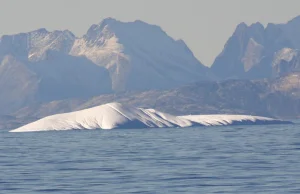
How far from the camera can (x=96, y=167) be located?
140 meters

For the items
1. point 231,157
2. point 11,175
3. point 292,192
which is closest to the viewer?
point 292,192

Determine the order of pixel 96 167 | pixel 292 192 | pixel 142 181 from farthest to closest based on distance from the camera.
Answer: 1. pixel 96 167
2. pixel 142 181
3. pixel 292 192

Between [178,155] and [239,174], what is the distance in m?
39.4

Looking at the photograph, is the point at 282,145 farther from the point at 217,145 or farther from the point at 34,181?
the point at 34,181

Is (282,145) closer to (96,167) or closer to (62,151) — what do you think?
(62,151)

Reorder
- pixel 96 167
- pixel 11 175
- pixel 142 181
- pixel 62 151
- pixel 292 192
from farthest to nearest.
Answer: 1. pixel 62 151
2. pixel 96 167
3. pixel 11 175
4. pixel 142 181
5. pixel 292 192

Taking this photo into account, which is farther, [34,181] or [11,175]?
[11,175]

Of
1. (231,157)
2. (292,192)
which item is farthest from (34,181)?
(231,157)

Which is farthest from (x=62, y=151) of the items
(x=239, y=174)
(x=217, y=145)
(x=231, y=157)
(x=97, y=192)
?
(x=97, y=192)

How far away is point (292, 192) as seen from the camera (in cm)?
10394

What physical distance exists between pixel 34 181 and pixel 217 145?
74.9 meters

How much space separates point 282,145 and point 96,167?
55.1 meters

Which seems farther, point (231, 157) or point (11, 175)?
point (231, 157)

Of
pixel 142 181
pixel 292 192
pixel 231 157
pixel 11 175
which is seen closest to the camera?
pixel 292 192
